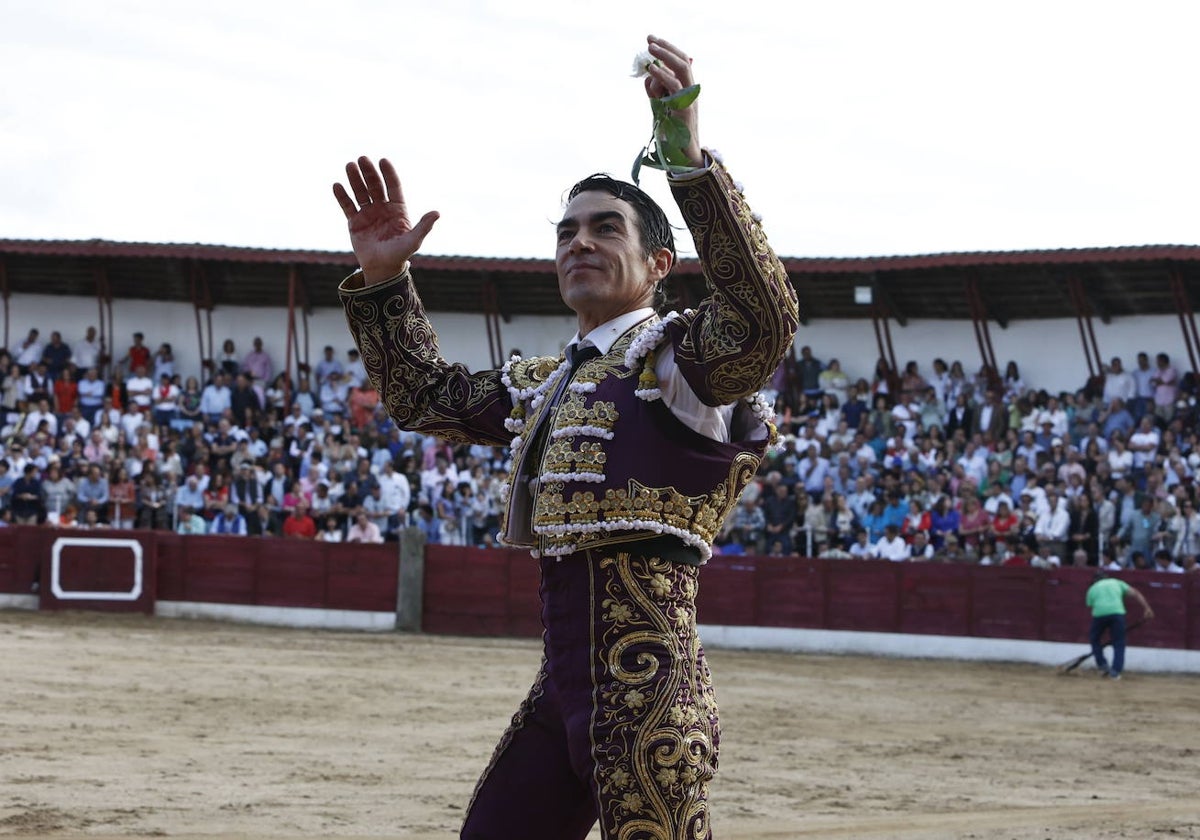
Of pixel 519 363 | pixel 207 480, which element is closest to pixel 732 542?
pixel 207 480

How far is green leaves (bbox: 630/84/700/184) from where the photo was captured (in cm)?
232

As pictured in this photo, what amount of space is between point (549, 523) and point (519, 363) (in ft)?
1.65

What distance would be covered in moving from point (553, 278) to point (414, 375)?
17.6 metres

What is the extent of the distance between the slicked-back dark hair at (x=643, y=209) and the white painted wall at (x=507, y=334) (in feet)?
55.4

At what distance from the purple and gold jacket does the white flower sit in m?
0.16

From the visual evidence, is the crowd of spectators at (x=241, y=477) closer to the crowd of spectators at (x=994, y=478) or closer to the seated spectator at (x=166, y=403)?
the seated spectator at (x=166, y=403)

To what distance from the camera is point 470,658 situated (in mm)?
13523

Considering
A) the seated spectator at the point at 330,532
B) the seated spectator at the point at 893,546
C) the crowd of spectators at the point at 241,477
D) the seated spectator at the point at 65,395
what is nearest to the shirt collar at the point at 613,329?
the seated spectator at the point at 893,546

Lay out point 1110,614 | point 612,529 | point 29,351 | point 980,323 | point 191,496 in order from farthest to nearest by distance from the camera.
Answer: point 29,351 < point 980,323 < point 191,496 < point 1110,614 < point 612,529

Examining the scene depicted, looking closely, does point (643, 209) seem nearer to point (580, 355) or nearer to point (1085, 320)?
point (580, 355)

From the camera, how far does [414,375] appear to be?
2.92m

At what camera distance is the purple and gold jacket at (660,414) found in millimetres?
2328

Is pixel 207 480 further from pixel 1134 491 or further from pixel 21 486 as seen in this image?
pixel 1134 491

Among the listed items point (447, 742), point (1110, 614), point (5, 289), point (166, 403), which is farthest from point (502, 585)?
point (5, 289)
